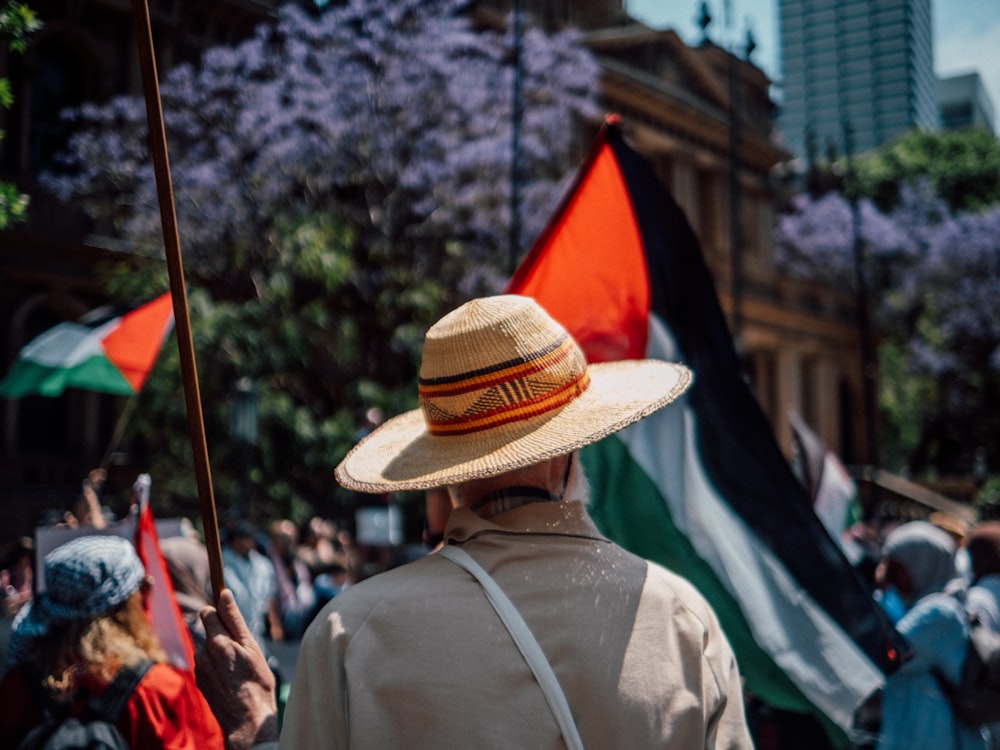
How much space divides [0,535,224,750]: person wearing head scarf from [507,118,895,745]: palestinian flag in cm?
155

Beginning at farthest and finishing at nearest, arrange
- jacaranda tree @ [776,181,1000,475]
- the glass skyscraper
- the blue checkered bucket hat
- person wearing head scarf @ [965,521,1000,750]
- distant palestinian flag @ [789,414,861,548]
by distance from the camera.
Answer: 1. the glass skyscraper
2. jacaranda tree @ [776,181,1000,475]
3. distant palestinian flag @ [789,414,861,548]
4. person wearing head scarf @ [965,521,1000,750]
5. the blue checkered bucket hat

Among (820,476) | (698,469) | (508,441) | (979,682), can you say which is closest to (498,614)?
(508,441)

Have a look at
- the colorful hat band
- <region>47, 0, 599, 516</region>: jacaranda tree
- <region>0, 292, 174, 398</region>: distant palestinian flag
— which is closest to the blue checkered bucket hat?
the colorful hat band

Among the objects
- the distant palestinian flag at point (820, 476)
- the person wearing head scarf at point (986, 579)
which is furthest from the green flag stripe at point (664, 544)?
the distant palestinian flag at point (820, 476)

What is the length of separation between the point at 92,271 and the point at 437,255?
536 cm

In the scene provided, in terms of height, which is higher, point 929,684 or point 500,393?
point 500,393

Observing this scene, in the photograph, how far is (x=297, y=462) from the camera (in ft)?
47.0

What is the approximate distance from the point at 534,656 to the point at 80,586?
156 centimetres

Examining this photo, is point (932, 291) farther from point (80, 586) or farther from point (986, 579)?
point (80, 586)

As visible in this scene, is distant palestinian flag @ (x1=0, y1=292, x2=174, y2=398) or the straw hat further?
distant palestinian flag @ (x1=0, y1=292, x2=174, y2=398)

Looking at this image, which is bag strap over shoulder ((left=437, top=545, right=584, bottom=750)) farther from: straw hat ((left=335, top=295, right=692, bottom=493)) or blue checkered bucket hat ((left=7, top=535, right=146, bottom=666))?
blue checkered bucket hat ((left=7, top=535, right=146, bottom=666))

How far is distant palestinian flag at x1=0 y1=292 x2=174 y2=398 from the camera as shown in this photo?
6.80 m

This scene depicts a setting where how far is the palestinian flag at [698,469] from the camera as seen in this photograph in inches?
130

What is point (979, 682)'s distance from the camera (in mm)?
3697
